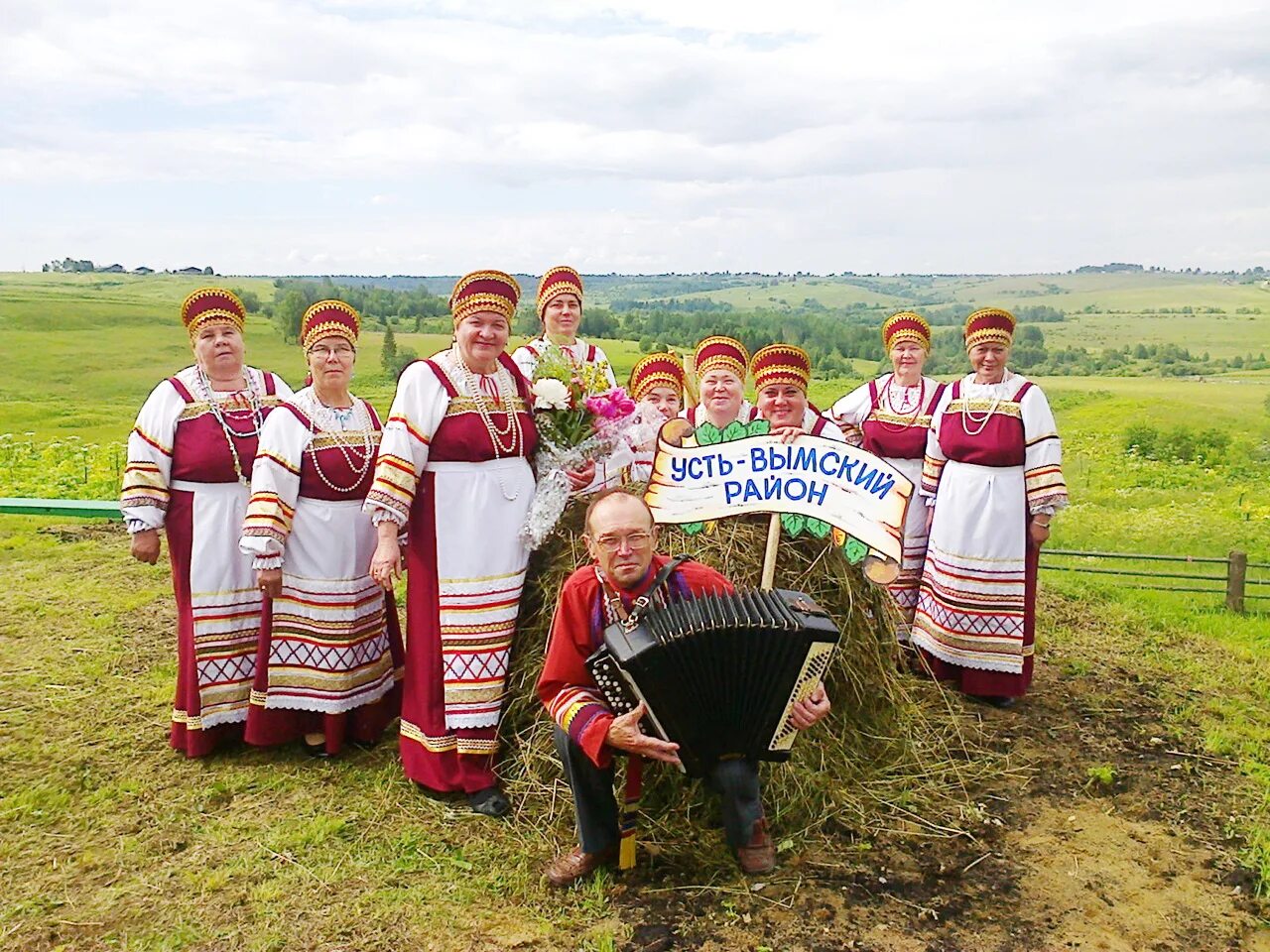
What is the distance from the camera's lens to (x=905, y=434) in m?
5.95

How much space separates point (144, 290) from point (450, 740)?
2302 inches

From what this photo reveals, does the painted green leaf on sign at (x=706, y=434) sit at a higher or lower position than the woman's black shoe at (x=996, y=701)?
higher

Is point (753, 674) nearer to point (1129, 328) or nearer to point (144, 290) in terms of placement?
point (144, 290)

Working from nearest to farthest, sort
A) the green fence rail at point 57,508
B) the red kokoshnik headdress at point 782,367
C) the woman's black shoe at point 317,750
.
A: 1. the woman's black shoe at point 317,750
2. the red kokoshnik headdress at point 782,367
3. the green fence rail at point 57,508

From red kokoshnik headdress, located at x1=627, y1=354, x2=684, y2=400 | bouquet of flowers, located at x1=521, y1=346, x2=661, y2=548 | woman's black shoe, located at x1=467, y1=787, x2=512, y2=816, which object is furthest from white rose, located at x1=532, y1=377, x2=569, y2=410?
woman's black shoe, located at x1=467, y1=787, x2=512, y2=816

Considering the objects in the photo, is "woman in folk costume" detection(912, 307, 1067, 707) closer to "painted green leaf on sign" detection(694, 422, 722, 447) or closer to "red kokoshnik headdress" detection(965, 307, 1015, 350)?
"red kokoshnik headdress" detection(965, 307, 1015, 350)

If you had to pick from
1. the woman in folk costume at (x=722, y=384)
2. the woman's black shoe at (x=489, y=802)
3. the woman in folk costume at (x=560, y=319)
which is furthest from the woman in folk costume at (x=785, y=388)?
the woman's black shoe at (x=489, y=802)

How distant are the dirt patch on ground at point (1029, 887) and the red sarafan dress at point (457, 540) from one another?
1.09 meters

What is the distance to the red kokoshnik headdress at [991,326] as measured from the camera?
5434mm

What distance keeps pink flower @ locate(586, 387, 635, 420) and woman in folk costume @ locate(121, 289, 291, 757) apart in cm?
156

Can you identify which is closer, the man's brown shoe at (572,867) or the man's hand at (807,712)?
the man's hand at (807,712)

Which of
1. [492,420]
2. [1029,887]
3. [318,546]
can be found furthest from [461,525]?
[1029,887]

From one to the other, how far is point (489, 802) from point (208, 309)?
266 centimetres

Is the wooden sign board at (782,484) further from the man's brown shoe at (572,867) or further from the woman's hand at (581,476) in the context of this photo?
the man's brown shoe at (572,867)
